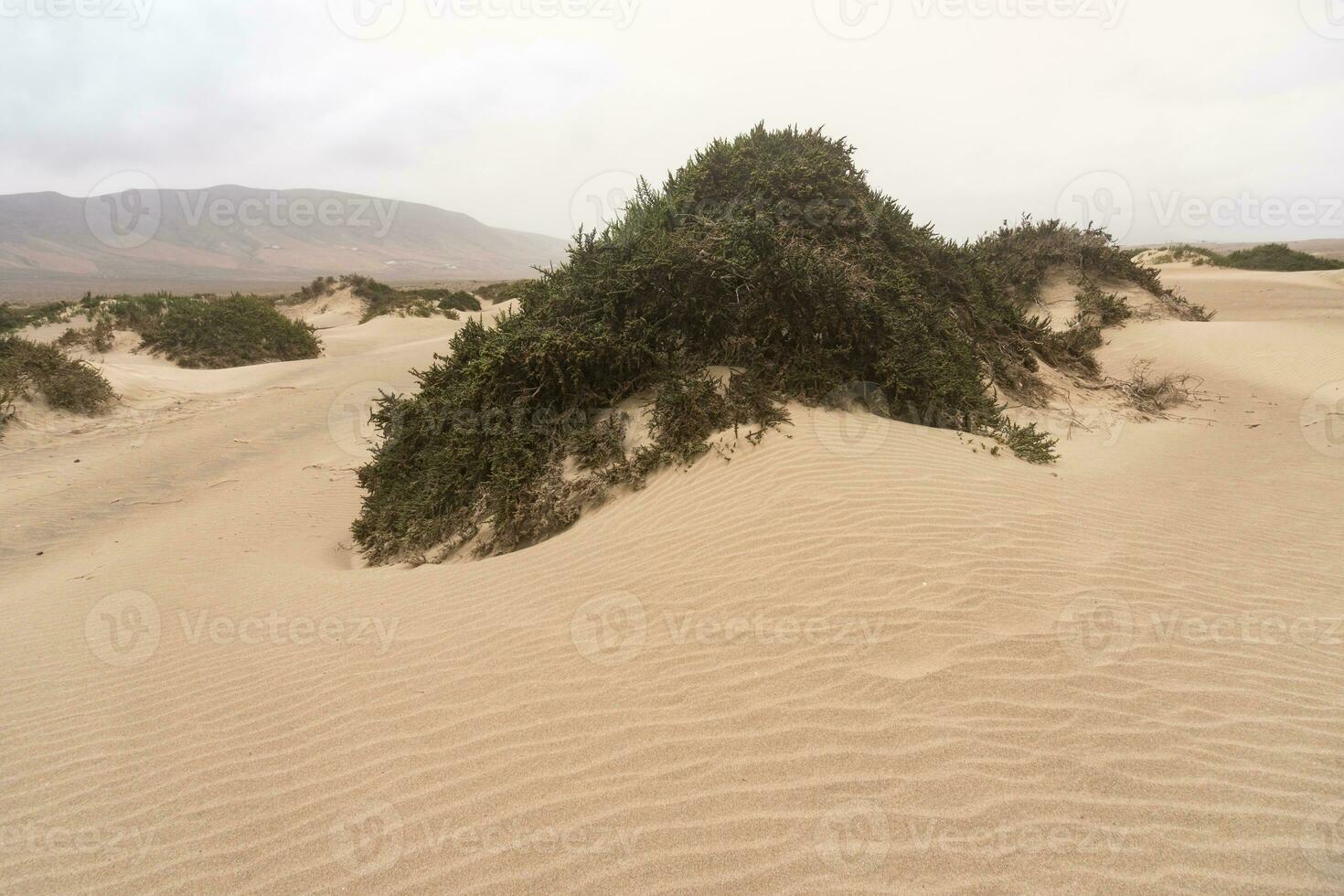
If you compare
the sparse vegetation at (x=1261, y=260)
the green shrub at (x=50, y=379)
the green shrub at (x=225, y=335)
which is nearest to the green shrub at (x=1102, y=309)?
the sparse vegetation at (x=1261, y=260)

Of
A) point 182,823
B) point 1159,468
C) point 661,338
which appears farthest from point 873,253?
point 182,823

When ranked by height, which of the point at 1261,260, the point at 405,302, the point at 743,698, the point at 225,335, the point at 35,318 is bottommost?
the point at 743,698

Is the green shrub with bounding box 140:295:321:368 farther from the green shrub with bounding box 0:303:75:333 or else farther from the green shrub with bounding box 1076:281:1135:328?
the green shrub with bounding box 1076:281:1135:328

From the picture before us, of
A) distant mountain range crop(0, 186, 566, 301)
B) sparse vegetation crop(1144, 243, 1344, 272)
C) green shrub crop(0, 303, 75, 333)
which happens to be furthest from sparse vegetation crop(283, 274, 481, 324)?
distant mountain range crop(0, 186, 566, 301)

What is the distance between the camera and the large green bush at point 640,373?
606cm

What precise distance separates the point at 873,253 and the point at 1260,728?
23.0 feet

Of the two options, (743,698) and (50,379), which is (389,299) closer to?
(50,379)

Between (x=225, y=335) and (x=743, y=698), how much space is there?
19177mm

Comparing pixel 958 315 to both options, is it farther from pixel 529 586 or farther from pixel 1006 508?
pixel 529 586

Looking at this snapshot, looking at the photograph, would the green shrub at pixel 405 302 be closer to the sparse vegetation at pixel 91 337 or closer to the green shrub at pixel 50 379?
the sparse vegetation at pixel 91 337

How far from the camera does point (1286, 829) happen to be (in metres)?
2.38

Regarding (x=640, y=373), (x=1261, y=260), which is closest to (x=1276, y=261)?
(x=1261, y=260)

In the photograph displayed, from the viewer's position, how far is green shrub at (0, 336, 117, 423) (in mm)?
10422

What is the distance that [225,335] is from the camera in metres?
16.9
